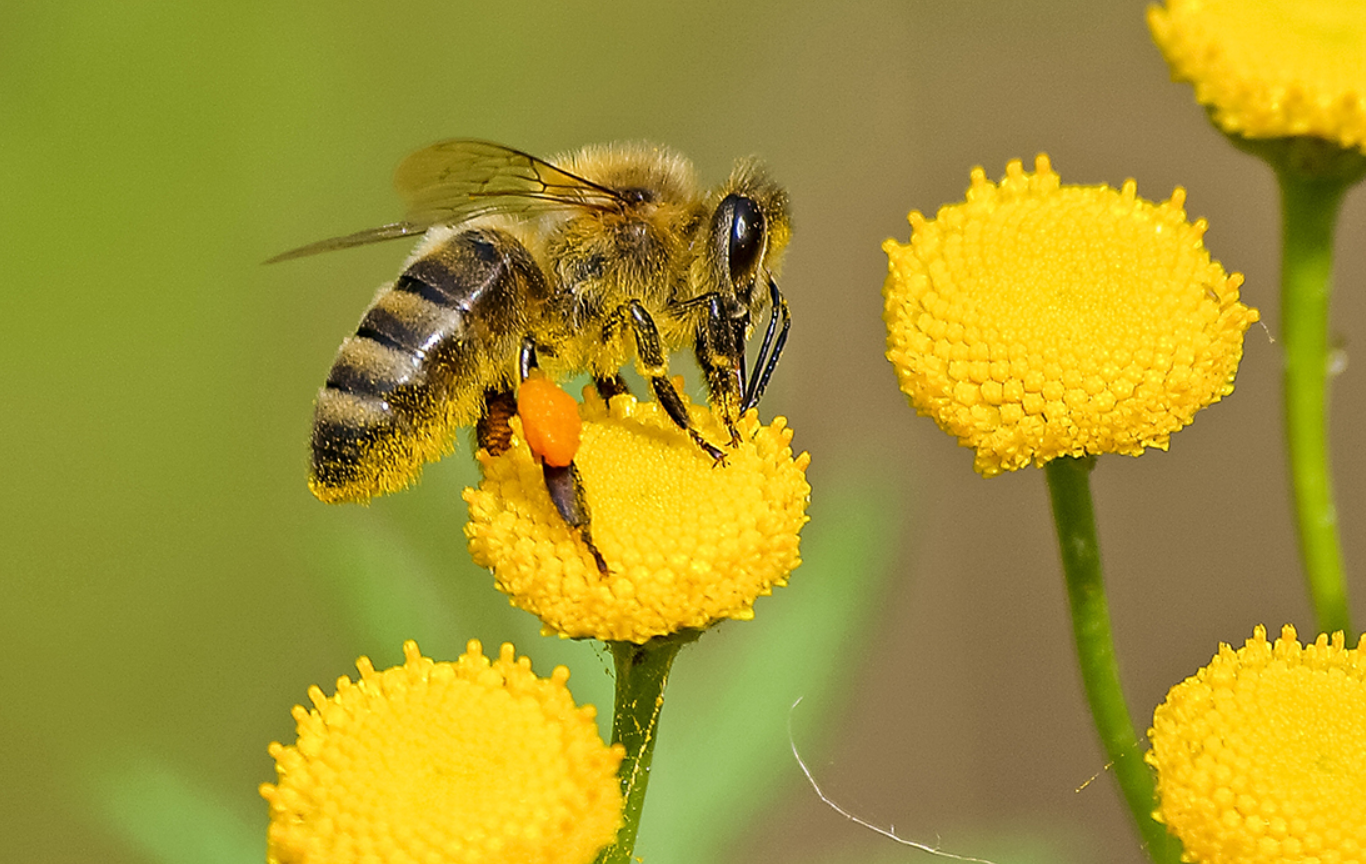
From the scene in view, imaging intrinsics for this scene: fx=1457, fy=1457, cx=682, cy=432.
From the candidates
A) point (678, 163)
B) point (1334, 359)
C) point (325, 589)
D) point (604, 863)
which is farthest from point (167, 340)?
point (1334, 359)

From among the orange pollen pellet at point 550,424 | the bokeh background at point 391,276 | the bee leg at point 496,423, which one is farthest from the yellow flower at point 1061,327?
the bokeh background at point 391,276

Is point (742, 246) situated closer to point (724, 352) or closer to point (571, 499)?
point (724, 352)

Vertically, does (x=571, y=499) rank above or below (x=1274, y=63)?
below

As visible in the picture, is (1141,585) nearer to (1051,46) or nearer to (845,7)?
(1051,46)

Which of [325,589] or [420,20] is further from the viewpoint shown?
[420,20]

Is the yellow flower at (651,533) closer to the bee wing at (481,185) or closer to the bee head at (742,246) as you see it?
the bee head at (742,246)

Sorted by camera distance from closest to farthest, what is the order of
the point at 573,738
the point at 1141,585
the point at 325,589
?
the point at 573,738
the point at 325,589
the point at 1141,585

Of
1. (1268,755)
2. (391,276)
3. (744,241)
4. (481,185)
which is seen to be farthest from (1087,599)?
(391,276)
